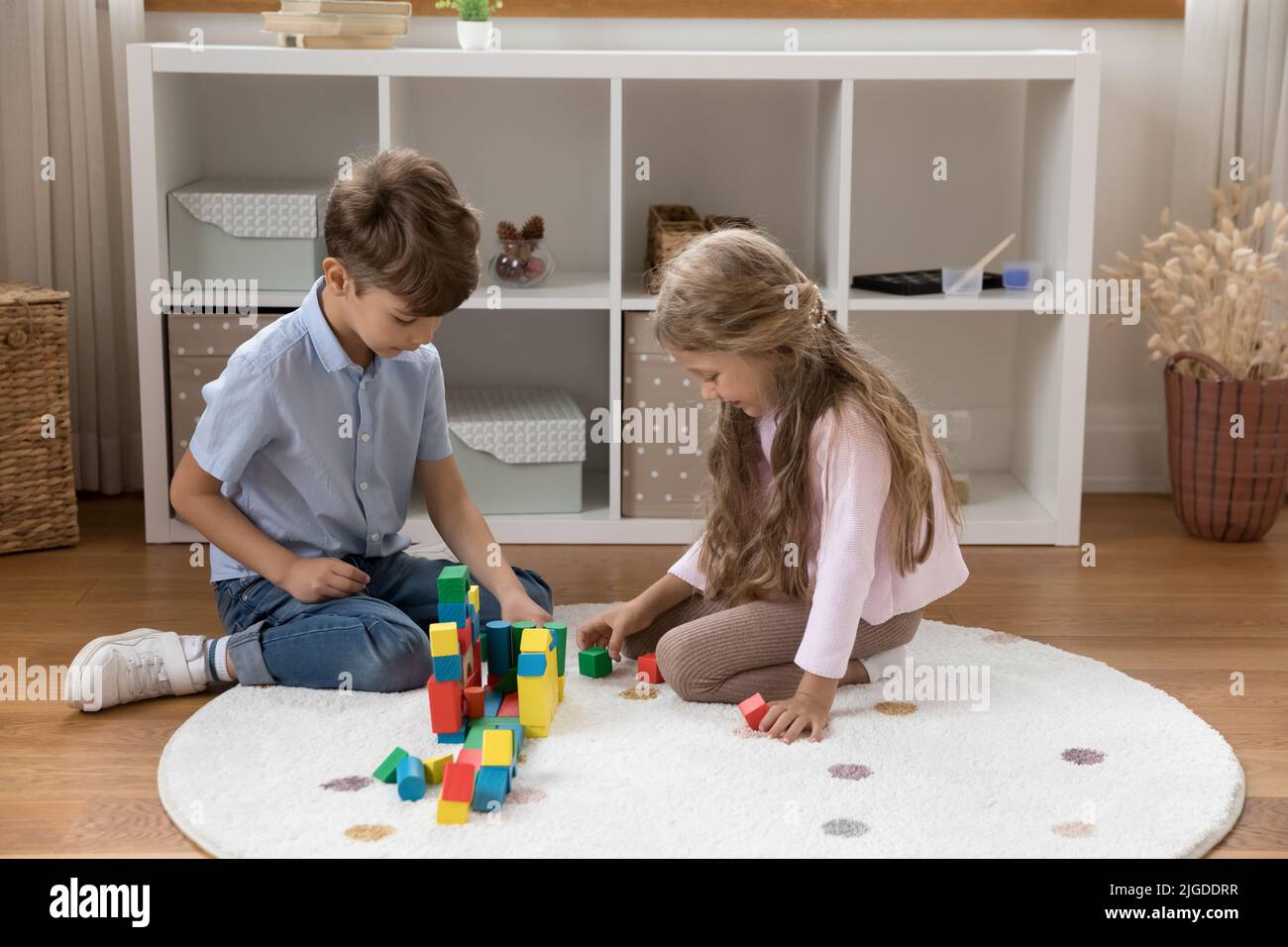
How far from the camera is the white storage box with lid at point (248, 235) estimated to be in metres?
2.35

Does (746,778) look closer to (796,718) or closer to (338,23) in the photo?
(796,718)

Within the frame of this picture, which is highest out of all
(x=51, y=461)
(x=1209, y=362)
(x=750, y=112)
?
(x=750, y=112)

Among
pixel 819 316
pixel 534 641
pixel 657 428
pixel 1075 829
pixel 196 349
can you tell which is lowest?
pixel 1075 829

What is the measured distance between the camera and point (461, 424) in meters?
2.39

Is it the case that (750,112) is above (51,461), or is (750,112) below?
above

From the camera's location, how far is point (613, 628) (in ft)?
5.89

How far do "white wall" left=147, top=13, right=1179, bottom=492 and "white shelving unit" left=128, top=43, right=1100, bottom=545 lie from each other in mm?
76

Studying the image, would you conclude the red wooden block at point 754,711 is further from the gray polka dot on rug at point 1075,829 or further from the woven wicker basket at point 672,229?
the woven wicker basket at point 672,229

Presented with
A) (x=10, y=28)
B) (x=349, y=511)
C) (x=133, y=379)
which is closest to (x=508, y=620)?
(x=349, y=511)

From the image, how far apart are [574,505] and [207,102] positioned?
981mm

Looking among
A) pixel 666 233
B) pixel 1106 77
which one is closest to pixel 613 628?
pixel 666 233

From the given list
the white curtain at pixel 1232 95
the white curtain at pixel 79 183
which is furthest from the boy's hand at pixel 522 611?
the white curtain at pixel 1232 95

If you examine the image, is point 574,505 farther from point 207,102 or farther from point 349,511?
point 207,102

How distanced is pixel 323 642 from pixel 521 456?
775 millimetres
